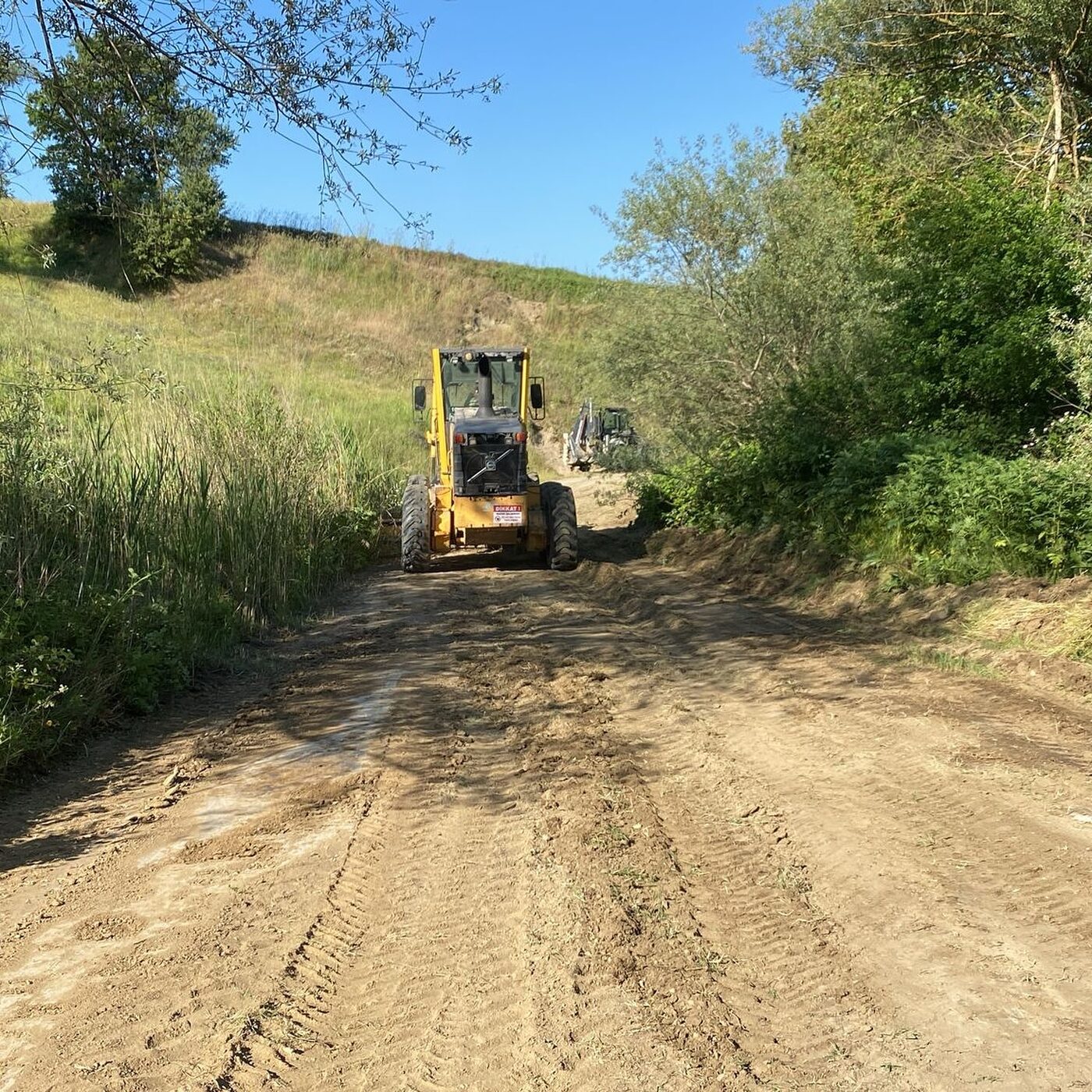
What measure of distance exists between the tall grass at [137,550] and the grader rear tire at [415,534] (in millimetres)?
1564

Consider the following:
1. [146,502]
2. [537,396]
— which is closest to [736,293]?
[537,396]

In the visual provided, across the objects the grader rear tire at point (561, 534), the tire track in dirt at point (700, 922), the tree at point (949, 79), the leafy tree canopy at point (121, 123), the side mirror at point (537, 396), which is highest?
the tree at point (949, 79)

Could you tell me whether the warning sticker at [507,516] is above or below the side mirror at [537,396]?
below

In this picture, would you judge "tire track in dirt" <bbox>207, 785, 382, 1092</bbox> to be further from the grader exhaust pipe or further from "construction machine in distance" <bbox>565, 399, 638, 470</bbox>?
"construction machine in distance" <bbox>565, 399, 638, 470</bbox>

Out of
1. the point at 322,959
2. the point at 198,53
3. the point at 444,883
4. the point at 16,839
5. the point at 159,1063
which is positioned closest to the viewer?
the point at 159,1063

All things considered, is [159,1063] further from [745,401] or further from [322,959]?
[745,401]

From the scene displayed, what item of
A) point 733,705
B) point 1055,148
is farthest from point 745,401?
point 733,705

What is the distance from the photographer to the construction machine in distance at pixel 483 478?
13094 millimetres

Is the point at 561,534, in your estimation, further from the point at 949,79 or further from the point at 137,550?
the point at 949,79

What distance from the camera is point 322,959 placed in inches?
126

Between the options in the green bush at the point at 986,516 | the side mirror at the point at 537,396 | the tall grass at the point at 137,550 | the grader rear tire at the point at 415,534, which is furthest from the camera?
the side mirror at the point at 537,396

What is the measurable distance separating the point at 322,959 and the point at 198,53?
553 cm

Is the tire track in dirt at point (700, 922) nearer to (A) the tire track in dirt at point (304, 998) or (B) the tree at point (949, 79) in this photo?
(A) the tire track in dirt at point (304, 998)

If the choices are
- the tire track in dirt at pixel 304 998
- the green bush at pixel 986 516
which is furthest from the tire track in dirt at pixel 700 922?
the green bush at pixel 986 516
